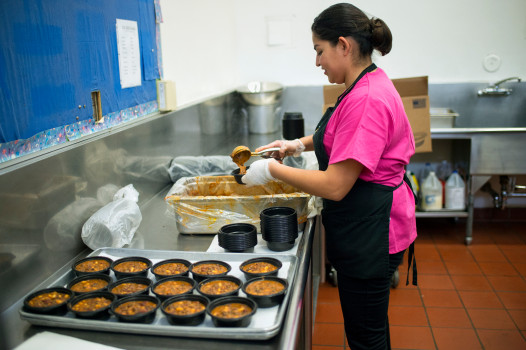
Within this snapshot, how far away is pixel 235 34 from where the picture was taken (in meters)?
4.46

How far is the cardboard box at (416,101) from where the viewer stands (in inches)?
127

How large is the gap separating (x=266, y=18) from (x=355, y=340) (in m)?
3.37

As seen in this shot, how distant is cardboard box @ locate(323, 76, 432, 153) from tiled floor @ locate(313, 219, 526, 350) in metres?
0.93

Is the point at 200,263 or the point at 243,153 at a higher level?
the point at 243,153

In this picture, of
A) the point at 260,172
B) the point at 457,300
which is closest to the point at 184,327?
the point at 260,172

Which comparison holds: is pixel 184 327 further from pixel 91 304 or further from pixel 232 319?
pixel 91 304

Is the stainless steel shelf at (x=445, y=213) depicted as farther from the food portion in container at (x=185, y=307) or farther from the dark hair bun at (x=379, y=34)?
the food portion in container at (x=185, y=307)

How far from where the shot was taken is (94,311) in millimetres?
1200

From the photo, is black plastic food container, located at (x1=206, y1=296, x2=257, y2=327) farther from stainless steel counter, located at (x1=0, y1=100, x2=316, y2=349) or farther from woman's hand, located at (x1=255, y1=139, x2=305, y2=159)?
woman's hand, located at (x1=255, y1=139, x2=305, y2=159)

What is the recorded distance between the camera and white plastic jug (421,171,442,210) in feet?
12.5

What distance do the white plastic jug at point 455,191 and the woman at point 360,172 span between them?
2.29 m

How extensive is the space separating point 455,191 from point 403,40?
1452 millimetres

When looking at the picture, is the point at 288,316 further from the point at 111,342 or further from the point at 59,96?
the point at 59,96

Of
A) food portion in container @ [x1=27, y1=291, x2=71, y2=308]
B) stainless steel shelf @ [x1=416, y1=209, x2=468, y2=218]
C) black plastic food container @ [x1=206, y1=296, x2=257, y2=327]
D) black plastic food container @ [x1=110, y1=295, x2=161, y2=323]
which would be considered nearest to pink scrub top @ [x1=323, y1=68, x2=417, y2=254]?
black plastic food container @ [x1=206, y1=296, x2=257, y2=327]
